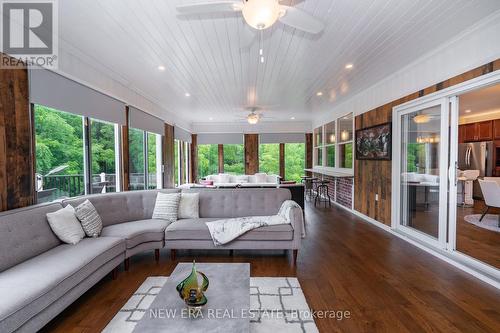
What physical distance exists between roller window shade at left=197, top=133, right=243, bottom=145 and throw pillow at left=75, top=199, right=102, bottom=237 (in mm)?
7069

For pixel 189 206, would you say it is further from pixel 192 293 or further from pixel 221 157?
pixel 221 157

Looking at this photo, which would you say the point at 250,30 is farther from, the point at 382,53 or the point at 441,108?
the point at 441,108

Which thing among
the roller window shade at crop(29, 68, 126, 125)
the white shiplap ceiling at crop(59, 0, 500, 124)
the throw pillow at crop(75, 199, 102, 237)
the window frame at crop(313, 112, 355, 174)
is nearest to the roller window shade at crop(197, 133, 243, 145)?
the window frame at crop(313, 112, 355, 174)

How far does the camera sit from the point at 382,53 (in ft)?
11.0

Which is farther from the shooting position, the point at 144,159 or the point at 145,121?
the point at 144,159

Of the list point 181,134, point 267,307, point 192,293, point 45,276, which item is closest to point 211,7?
point 192,293

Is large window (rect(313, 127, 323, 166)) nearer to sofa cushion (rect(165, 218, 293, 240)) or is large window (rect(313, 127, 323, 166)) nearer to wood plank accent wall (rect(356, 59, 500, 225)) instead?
wood plank accent wall (rect(356, 59, 500, 225))

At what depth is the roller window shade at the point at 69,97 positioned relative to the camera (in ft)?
8.94

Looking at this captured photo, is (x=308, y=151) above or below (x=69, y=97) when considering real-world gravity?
below

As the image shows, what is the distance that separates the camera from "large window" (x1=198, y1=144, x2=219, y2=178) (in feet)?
32.7

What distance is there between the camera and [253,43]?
120 inches

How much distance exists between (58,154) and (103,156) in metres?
0.91

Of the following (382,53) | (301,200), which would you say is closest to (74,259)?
(301,200)

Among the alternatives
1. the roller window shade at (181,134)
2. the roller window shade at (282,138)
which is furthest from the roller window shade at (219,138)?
the roller window shade at (282,138)
